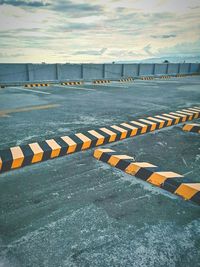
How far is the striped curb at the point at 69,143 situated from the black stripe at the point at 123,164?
3.31ft

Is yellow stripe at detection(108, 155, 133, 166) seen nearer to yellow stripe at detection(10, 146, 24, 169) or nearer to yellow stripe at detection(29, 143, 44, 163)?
yellow stripe at detection(29, 143, 44, 163)

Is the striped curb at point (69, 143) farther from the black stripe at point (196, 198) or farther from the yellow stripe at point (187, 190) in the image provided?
the black stripe at point (196, 198)

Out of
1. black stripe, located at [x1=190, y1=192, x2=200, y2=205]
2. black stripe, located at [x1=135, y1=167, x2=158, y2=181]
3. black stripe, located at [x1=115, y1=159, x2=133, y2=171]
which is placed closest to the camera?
black stripe, located at [x1=190, y1=192, x2=200, y2=205]

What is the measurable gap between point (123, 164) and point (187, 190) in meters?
1.05

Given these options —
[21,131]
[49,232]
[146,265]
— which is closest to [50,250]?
[49,232]

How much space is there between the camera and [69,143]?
4.37 metres

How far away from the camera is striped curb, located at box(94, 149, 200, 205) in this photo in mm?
2885

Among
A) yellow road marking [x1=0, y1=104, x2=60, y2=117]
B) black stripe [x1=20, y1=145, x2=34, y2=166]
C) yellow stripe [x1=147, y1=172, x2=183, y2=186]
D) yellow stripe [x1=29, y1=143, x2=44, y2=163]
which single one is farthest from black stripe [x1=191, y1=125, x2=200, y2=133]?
yellow road marking [x1=0, y1=104, x2=60, y2=117]

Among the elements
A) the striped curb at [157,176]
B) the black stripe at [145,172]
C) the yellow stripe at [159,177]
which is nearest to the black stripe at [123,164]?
the striped curb at [157,176]

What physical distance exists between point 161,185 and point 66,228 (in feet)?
4.74

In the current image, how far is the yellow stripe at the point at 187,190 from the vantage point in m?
2.84

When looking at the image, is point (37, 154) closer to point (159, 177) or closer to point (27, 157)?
point (27, 157)

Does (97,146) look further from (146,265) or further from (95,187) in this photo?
(146,265)

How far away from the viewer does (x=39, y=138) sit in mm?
5035
